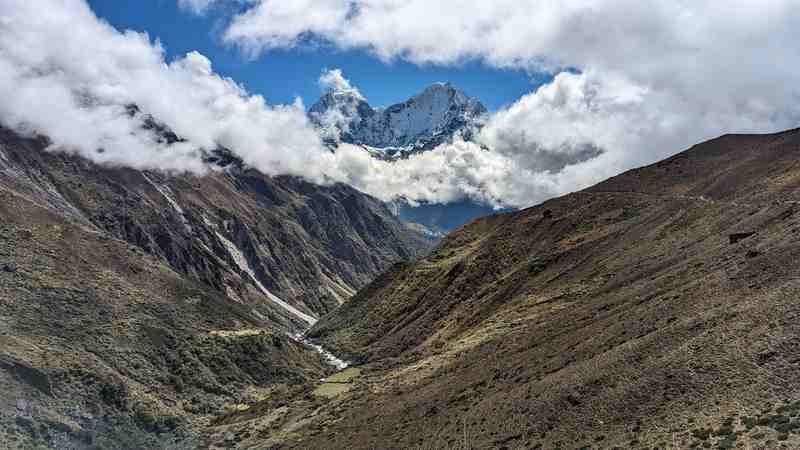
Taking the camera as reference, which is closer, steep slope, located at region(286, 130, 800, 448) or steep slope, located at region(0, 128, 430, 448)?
steep slope, located at region(286, 130, 800, 448)

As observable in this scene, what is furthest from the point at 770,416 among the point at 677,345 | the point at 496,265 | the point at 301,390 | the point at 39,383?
the point at 496,265

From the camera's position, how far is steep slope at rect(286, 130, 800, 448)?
38.5m

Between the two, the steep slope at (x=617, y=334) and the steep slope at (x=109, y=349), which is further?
the steep slope at (x=109, y=349)

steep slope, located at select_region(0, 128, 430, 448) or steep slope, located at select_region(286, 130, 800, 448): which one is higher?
steep slope, located at select_region(0, 128, 430, 448)

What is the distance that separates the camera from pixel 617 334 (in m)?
55.4

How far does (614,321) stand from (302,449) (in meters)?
37.1

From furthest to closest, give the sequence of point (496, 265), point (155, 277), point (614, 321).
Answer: point (155, 277), point (496, 265), point (614, 321)

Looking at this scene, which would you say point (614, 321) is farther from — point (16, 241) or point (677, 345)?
point (16, 241)

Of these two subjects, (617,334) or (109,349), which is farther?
(109,349)

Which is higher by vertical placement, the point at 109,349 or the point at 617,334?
the point at 109,349

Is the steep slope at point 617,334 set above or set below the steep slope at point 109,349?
below

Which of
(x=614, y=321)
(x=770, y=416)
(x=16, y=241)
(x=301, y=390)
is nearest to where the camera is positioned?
(x=770, y=416)

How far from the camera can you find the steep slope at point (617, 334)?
3847 centimetres

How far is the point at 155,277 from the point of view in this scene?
14700cm
